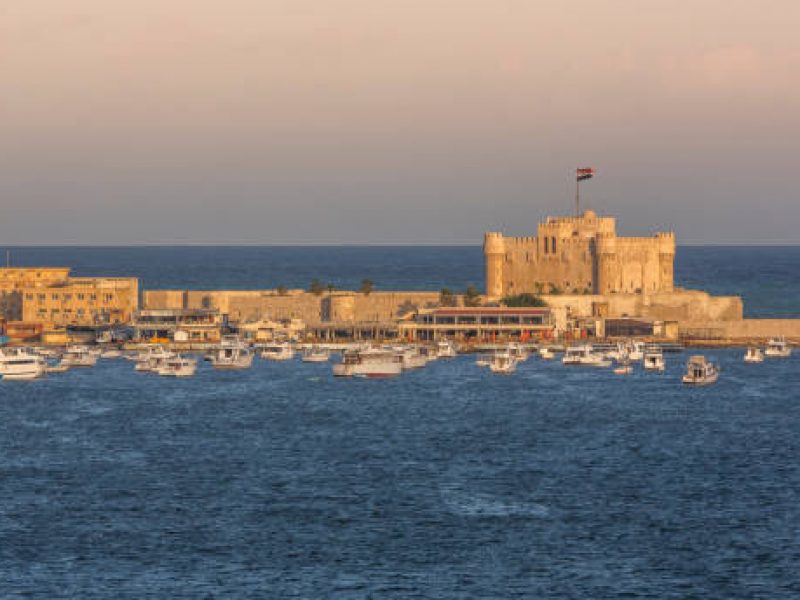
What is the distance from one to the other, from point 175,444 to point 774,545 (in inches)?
1731

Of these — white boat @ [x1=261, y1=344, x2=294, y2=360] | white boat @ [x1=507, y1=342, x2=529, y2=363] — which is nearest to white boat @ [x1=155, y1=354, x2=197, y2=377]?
white boat @ [x1=261, y1=344, x2=294, y2=360]

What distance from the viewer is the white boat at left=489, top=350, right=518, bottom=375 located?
163 metres

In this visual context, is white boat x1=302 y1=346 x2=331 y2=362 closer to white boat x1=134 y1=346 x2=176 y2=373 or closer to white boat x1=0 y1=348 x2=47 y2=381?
white boat x1=134 y1=346 x2=176 y2=373

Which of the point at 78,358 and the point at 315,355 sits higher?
the point at 315,355

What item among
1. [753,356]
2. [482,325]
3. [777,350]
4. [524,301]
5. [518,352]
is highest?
[524,301]

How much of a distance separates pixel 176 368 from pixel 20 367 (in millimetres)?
13071

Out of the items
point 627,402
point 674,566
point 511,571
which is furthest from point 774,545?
point 627,402

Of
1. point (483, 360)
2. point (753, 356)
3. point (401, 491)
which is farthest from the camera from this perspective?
point (753, 356)

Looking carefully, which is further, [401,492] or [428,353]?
[428,353]

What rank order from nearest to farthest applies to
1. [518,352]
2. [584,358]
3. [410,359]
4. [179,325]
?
[410,359], [584,358], [518,352], [179,325]

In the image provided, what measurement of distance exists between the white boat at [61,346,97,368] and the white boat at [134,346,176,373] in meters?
4.23

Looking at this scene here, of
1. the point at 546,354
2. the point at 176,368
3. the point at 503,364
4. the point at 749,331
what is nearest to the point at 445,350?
the point at 546,354

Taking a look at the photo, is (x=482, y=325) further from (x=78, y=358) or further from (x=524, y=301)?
(x=78, y=358)

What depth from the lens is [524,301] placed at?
197500 mm
